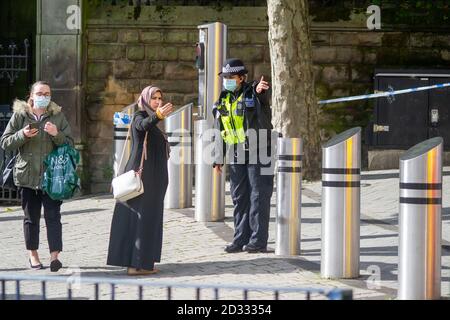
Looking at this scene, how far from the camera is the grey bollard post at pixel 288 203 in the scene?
33.3 ft

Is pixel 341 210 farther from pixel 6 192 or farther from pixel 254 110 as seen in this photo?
pixel 6 192

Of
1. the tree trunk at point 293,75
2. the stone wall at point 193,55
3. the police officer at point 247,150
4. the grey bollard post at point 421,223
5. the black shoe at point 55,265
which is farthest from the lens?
the stone wall at point 193,55

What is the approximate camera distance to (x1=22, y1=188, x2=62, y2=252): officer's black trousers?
9.62 metres

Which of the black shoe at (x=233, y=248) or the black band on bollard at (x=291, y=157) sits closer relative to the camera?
the black band on bollard at (x=291, y=157)

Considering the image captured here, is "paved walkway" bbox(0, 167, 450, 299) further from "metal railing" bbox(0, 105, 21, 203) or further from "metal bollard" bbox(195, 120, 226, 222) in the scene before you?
"metal railing" bbox(0, 105, 21, 203)

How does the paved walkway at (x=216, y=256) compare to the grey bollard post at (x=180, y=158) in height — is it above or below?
below

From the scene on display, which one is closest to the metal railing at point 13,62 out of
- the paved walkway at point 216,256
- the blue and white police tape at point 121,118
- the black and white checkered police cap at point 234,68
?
the paved walkway at point 216,256

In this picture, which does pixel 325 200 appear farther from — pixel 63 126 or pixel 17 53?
pixel 17 53

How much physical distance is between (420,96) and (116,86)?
481 cm

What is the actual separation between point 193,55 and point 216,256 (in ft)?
24.4

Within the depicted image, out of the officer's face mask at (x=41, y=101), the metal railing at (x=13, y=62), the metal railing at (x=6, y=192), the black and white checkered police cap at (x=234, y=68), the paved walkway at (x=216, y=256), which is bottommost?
the paved walkway at (x=216, y=256)

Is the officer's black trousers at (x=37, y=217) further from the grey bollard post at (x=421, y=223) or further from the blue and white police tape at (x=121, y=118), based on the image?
the grey bollard post at (x=421, y=223)

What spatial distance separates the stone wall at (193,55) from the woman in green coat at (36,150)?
24.9 ft
